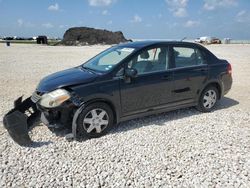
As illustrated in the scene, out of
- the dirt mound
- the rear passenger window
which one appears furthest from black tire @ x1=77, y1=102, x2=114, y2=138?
the dirt mound

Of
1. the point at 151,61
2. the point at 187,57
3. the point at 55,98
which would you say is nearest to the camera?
the point at 55,98

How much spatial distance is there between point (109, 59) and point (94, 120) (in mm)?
1487

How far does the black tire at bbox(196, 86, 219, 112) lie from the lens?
20.8 feet

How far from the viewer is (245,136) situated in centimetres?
500

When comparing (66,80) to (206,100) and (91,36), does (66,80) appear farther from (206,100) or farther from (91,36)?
(91,36)

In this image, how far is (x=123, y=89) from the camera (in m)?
5.05

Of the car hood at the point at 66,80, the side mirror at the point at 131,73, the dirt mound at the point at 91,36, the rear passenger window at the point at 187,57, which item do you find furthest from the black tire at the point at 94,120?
the dirt mound at the point at 91,36

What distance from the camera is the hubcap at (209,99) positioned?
641 cm

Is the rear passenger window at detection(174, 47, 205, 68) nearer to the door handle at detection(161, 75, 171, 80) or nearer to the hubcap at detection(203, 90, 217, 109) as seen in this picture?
the door handle at detection(161, 75, 171, 80)

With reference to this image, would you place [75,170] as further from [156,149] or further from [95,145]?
[156,149]

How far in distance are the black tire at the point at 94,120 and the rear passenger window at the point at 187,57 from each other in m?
1.95

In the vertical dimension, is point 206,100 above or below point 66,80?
below

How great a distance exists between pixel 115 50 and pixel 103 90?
1.45 metres

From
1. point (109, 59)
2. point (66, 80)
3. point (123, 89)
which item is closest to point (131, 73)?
point (123, 89)
